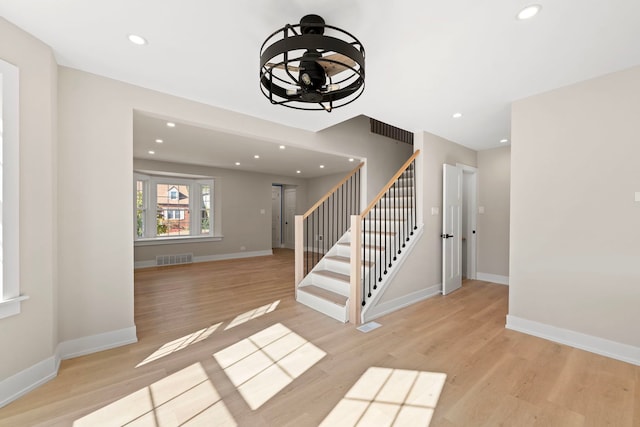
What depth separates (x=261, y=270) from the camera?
5.92 meters

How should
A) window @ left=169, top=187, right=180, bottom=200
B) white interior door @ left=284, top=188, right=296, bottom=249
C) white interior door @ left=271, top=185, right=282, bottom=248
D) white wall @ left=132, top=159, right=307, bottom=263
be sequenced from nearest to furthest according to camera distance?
white wall @ left=132, top=159, right=307, bottom=263 → window @ left=169, top=187, right=180, bottom=200 → white interior door @ left=284, top=188, right=296, bottom=249 → white interior door @ left=271, top=185, right=282, bottom=248

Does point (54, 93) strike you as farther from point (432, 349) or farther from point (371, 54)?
point (432, 349)

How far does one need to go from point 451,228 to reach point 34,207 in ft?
16.1

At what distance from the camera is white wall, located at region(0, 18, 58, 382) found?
1832 mm

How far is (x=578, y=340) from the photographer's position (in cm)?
252

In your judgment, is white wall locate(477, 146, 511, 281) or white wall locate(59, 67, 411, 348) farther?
white wall locate(477, 146, 511, 281)

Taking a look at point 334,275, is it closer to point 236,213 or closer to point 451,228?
point 451,228

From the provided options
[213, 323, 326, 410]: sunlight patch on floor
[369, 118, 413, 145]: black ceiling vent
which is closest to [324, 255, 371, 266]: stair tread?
[213, 323, 326, 410]: sunlight patch on floor

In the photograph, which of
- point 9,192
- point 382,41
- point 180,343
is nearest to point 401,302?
point 180,343

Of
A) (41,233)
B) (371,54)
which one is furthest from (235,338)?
(371,54)

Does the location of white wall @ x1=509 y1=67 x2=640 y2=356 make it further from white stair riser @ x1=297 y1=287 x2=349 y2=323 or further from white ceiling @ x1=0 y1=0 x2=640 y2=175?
white stair riser @ x1=297 y1=287 x2=349 y2=323

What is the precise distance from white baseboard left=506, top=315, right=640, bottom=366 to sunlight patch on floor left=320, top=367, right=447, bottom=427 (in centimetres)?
149

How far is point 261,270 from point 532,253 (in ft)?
16.0

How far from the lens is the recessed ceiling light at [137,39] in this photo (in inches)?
76.2
